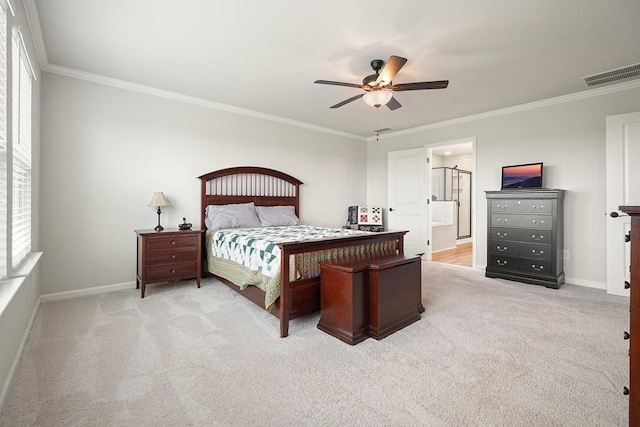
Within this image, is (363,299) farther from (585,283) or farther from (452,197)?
(452,197)

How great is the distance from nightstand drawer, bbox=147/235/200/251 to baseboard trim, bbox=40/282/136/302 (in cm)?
74

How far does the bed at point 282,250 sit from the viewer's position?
251cm

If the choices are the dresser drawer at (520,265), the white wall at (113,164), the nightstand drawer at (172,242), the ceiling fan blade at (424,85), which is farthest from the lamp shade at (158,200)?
the dresser drawer at (520,265)

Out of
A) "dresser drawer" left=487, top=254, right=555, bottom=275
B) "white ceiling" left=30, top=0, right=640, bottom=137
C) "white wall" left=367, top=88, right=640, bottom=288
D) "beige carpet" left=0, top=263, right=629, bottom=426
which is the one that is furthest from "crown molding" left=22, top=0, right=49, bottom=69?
"dresser drawer" left=487, top=254, right=555, bottom=275

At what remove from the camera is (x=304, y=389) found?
1.76 meters

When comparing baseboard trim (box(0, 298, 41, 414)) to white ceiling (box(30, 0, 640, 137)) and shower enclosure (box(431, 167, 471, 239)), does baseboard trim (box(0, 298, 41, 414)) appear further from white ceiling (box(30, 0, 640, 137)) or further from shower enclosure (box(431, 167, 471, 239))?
shower enclosure (box(431, 167, 471, 239))

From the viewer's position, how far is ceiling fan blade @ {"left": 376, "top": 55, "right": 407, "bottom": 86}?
250 centimetres

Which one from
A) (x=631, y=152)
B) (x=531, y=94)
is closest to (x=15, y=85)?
(x=531, y=94)

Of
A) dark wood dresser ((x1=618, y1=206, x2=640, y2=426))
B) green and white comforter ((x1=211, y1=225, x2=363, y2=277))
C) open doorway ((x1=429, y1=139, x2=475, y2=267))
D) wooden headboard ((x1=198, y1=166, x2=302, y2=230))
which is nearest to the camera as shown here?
dark wood dresser ((x1=618, y1=206, x2=640, y2=426))

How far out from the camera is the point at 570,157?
13.4 ft

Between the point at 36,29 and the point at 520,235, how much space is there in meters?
5.77

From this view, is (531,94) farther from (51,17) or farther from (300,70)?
(51,17)

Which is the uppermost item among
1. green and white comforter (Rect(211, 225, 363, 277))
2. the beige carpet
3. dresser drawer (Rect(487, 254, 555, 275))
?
green and white comforter (Rect(211, 225, 363, 277))

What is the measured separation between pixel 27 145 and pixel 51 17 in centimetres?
109
